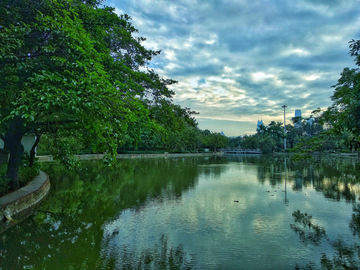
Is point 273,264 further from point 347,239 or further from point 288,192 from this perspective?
point 288,192

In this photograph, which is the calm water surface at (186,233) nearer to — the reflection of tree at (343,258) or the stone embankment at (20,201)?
the reflection of tree at (343,258)

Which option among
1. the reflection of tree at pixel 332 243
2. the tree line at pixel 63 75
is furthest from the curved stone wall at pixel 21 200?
the reflection of tree at pixel 332 243

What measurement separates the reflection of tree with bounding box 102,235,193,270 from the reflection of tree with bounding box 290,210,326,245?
304 centimetres

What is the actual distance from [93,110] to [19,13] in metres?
3.79

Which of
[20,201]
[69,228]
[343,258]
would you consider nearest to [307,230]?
[343,258]

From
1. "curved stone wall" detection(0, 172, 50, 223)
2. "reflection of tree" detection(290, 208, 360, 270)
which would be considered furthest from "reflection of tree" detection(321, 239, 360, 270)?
"curved stone wall" detection(0, 172, 50, 223)

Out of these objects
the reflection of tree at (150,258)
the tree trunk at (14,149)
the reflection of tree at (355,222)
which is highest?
the tree trunk at (14,149)

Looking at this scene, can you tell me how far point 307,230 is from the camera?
674cm

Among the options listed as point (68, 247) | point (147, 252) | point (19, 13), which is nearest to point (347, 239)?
point (147, 252)

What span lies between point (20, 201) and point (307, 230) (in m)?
8.84

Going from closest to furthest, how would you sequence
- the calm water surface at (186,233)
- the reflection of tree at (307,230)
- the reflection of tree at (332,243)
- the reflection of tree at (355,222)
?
the reflection of tree at (332,243) < the calm water surface at (186,233) < the reflection of tree at (307,230) < the reflection of tree at (355,222)

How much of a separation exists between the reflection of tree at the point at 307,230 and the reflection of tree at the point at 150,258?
3.04 metres

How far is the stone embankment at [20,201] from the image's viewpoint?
23.9 ft

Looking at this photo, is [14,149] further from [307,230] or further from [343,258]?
[343,258]
